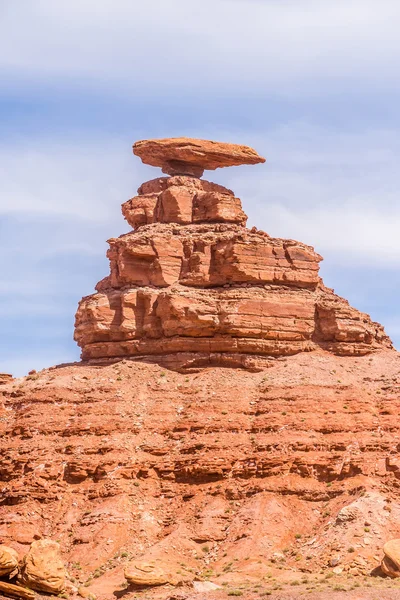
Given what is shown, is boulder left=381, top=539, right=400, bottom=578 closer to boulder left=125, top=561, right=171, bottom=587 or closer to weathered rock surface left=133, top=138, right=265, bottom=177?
boulder left=125, top=561, right=171, bottom=587

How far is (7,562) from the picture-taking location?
74.7m

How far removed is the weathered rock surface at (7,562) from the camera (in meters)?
74.4

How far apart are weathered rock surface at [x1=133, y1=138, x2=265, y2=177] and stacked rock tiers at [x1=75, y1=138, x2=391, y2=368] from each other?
3.97 m

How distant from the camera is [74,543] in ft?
274

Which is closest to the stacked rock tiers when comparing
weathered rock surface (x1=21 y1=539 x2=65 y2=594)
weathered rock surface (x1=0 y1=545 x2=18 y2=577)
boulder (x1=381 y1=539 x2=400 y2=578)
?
boulder (x1=381 y1=539 x2=400 y2=578)

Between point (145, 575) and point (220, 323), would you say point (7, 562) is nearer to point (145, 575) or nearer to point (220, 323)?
point (145, 575)

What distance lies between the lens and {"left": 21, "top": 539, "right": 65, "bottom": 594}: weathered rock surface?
7544cm

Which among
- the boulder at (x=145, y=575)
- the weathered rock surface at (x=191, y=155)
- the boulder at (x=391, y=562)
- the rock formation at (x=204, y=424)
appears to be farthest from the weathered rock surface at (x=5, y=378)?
the boulder at (x=391, y=562)

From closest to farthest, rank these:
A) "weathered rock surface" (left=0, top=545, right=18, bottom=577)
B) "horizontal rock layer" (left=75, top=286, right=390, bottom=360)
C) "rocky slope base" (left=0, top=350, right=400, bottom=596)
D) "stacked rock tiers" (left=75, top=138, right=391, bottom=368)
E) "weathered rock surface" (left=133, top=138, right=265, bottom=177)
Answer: "weathered rock surface" (left=0, top=545, right=18, bottom=577), "rocky slope base" (left=0, top=350, right=400, bottom=596), "horizontal rock layer" (left=75, top=286, right=390, bottom=360), "stacked rock tiers" (left=75, top=138, right=391, bottom=368), "weathered rock surface" (left=133, top=138, right=265, bottom=177)

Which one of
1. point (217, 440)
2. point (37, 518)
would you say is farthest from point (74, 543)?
point (217, 440)

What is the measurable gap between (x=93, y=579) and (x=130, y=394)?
49.4ft

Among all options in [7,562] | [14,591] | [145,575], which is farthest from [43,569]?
[145,575]

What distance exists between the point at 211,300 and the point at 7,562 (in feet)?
87.0

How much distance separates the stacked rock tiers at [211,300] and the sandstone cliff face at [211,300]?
0.20ft
